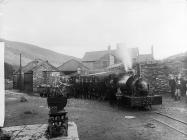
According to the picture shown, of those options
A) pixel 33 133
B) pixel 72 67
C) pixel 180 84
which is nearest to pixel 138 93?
pixel 180 84

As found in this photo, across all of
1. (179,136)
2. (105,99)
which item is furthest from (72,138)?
(105,99)

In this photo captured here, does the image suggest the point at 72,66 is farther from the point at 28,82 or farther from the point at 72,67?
the point at 28,82

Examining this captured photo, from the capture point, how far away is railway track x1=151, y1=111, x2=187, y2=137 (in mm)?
6842

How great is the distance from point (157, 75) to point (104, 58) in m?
33.1

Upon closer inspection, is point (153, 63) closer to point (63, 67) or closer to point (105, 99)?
point (105, 99)

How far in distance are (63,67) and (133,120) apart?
127 feet

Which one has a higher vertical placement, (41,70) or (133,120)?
(41,70)

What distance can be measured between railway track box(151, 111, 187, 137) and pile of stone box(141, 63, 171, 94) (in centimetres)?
678

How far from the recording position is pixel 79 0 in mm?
5621

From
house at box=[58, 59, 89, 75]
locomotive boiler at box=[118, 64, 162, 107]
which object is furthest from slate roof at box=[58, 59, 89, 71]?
locomotive boiler at box=[118, 64, 162, 107]

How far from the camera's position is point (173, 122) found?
7883mm

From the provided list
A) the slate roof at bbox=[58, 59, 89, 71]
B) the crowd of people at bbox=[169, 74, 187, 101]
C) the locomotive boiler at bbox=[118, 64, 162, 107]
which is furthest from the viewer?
the slate roof at bbox=[58, 59, 89, 71]

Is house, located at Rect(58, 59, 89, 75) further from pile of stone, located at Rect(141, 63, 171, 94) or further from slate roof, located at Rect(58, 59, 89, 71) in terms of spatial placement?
pile of stone, located at Rect(141, 63, 171, 94)

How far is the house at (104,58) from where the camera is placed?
48.2 meters
